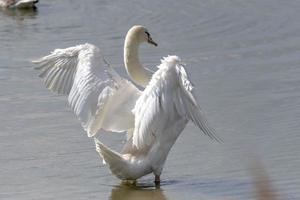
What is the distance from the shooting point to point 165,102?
Answer: 19.9 feet

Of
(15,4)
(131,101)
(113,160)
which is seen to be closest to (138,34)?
(131,101)

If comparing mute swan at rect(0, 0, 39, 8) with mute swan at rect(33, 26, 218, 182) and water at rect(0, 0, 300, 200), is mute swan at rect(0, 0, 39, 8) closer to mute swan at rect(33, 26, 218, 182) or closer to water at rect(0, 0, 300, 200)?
water at rect(0, 0, 300, 200)

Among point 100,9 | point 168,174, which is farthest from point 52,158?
point 100,9

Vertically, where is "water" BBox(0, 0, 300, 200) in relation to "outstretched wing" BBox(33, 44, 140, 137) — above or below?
below

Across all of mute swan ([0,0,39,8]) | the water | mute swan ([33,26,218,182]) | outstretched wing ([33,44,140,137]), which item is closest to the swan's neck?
mute swan ([33,26,218,182])

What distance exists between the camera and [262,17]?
538 inches

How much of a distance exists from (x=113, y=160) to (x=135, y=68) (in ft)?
3.15

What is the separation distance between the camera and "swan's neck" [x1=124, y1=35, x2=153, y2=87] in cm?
679

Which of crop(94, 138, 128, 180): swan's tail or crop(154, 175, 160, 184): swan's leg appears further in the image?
crop(154, 175, 160, 184): swan's leg

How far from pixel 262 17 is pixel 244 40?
164 centimetres

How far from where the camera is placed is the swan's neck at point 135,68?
6793 mm

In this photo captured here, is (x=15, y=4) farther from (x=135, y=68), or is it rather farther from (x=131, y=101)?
(x=131, y=101)

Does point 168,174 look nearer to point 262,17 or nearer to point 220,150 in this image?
point 220,150

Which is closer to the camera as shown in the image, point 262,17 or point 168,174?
point 168,174
